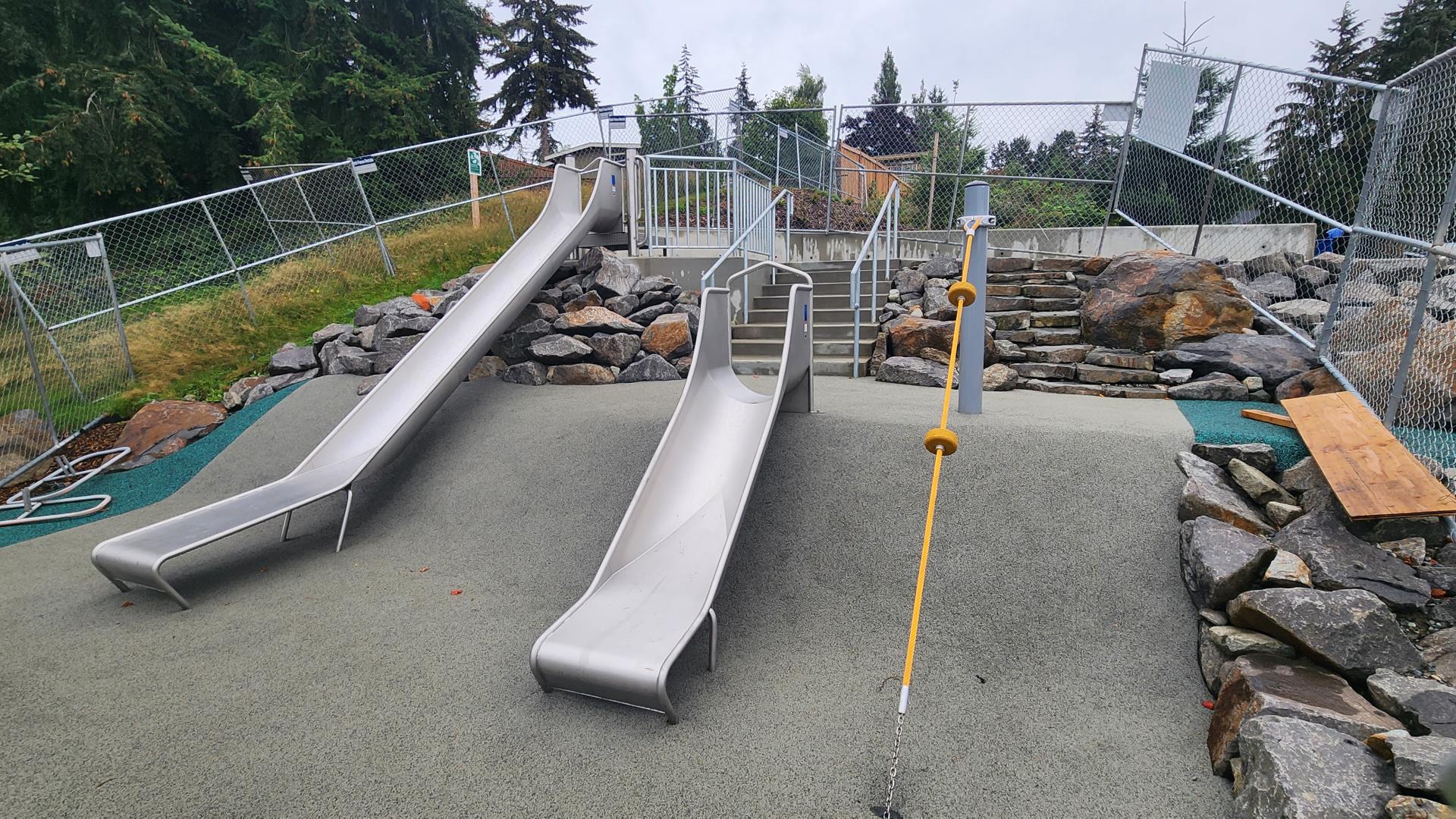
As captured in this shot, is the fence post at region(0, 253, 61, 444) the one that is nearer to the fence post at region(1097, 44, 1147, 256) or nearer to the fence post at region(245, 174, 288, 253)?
the fence post at region(245, 174, 288, 253)

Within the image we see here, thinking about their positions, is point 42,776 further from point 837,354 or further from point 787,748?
point 837,354

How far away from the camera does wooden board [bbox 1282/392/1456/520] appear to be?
2885 mm

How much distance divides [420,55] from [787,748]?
69.4 feet

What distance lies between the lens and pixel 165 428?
21.2ft

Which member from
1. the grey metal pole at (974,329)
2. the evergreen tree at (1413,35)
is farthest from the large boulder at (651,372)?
the evergreen tree at (1413,35)

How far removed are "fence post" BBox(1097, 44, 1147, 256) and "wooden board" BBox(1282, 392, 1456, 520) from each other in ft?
19.6

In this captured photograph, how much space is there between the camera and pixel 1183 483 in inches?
142

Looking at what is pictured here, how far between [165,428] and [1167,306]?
913cm

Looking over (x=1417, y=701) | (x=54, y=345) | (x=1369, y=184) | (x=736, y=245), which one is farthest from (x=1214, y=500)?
(x=54, y=345)

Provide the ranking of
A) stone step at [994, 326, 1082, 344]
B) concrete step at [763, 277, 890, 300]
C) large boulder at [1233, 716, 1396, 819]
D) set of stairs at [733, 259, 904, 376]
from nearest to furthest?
large boulder at [1233, 716, 1396, 819], stone step at [994, 326, 1082, 344], set of stairs at [733, 259, 904, 376], concrete step at [763, 277, 890, 300]

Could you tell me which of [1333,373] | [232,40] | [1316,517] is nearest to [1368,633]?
[1316,517]

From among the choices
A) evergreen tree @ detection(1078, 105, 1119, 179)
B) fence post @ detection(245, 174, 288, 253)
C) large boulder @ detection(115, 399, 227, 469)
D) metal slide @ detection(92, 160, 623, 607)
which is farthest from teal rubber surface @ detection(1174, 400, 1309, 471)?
fence post @ detection(245, 174, 288, 253)

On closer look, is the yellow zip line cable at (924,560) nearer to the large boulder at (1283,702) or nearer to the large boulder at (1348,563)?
the large boulder at (1283,702)

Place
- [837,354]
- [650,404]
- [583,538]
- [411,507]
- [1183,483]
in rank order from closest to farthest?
[1183,483], [583,538], [411,507], [650,404], [837,354]
